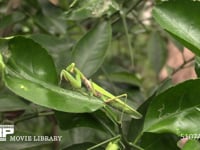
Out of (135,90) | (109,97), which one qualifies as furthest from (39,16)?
(109,97)

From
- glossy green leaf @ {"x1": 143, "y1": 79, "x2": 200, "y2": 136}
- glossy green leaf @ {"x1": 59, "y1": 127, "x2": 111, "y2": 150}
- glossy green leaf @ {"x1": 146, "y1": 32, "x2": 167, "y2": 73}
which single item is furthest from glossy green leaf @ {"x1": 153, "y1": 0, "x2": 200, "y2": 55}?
glossy green leaf @ {"x1": 146, "y1": 32, "x2": 167, "y2": 73}

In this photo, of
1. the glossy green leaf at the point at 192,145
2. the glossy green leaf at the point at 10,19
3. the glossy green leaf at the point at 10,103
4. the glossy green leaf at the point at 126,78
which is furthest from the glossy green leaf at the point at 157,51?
the glossy green leaf at the point at 192,145

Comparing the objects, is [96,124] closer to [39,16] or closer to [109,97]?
[109,97]

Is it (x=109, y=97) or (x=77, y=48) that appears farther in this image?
(x=77, y=48)

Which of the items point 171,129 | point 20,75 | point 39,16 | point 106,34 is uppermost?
point 39,16

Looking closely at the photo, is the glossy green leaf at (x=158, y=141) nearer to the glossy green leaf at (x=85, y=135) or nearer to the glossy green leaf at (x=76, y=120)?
the glossy green leaf at (x=76, y=120)

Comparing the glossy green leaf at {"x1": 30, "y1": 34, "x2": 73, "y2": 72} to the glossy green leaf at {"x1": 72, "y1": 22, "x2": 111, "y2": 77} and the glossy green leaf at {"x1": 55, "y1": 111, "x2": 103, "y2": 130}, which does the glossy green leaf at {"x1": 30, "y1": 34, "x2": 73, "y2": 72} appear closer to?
the glossy green leaf at {"x1": 72, "y1": 22, "x2": 111, "y2": 77}

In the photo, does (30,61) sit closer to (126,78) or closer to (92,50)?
(92,50)
